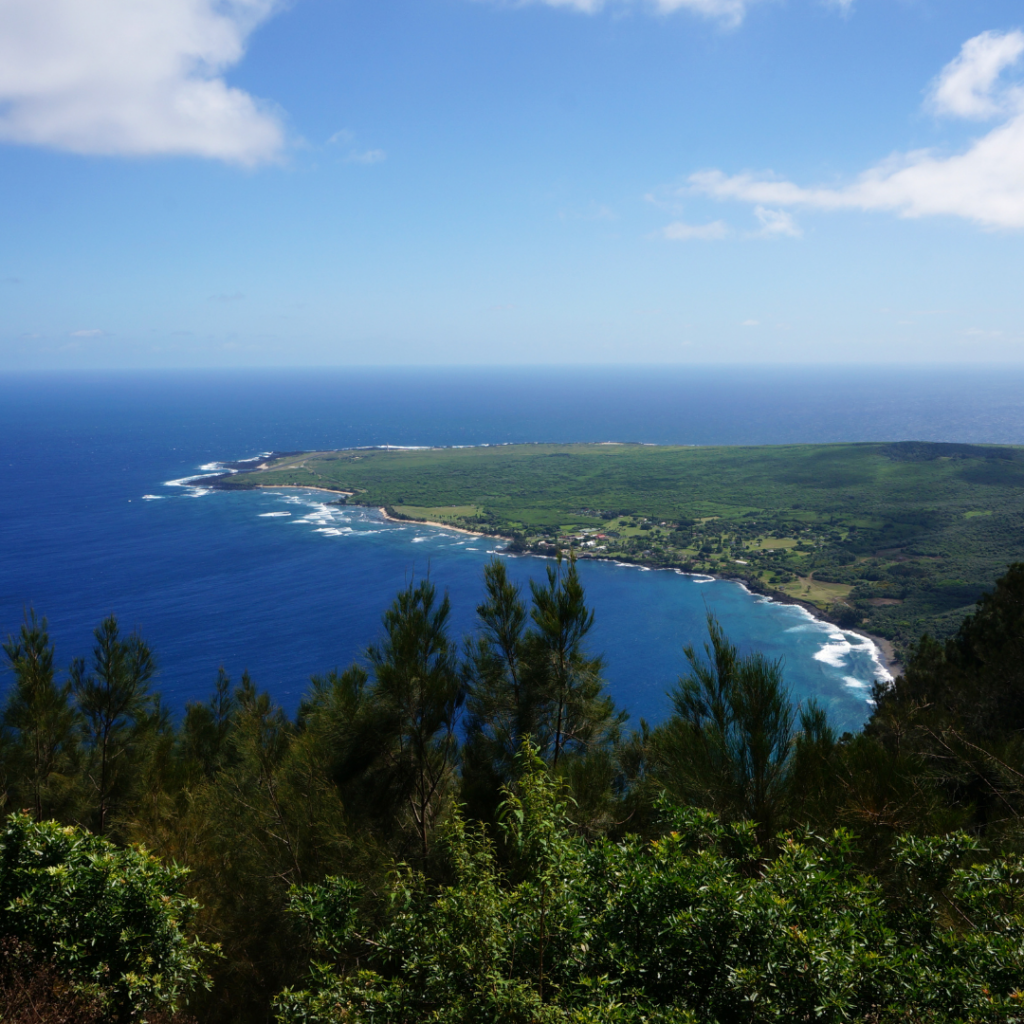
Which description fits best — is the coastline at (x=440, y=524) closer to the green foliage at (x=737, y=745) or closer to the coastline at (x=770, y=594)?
the coastline at (x=770, y=594)

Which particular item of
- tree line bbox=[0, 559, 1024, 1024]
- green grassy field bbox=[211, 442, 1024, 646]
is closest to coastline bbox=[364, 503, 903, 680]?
green grassy field bbox=[211, 442, 1024, 646]

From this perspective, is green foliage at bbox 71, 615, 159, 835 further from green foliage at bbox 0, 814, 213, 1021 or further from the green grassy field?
the green grassy field

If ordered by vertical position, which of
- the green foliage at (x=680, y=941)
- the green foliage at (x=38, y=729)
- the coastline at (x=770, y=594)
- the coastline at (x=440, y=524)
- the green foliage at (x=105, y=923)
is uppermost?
the green foliage at (x=680, y=941)

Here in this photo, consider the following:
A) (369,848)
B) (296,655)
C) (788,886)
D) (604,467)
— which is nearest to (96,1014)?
(369,848)

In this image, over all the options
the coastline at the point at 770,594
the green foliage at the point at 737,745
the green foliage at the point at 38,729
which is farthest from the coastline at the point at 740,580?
the green foliage at the point at 38,729

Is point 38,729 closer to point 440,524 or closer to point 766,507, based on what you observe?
point 440,524

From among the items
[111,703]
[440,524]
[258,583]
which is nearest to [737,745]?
[111,703]
